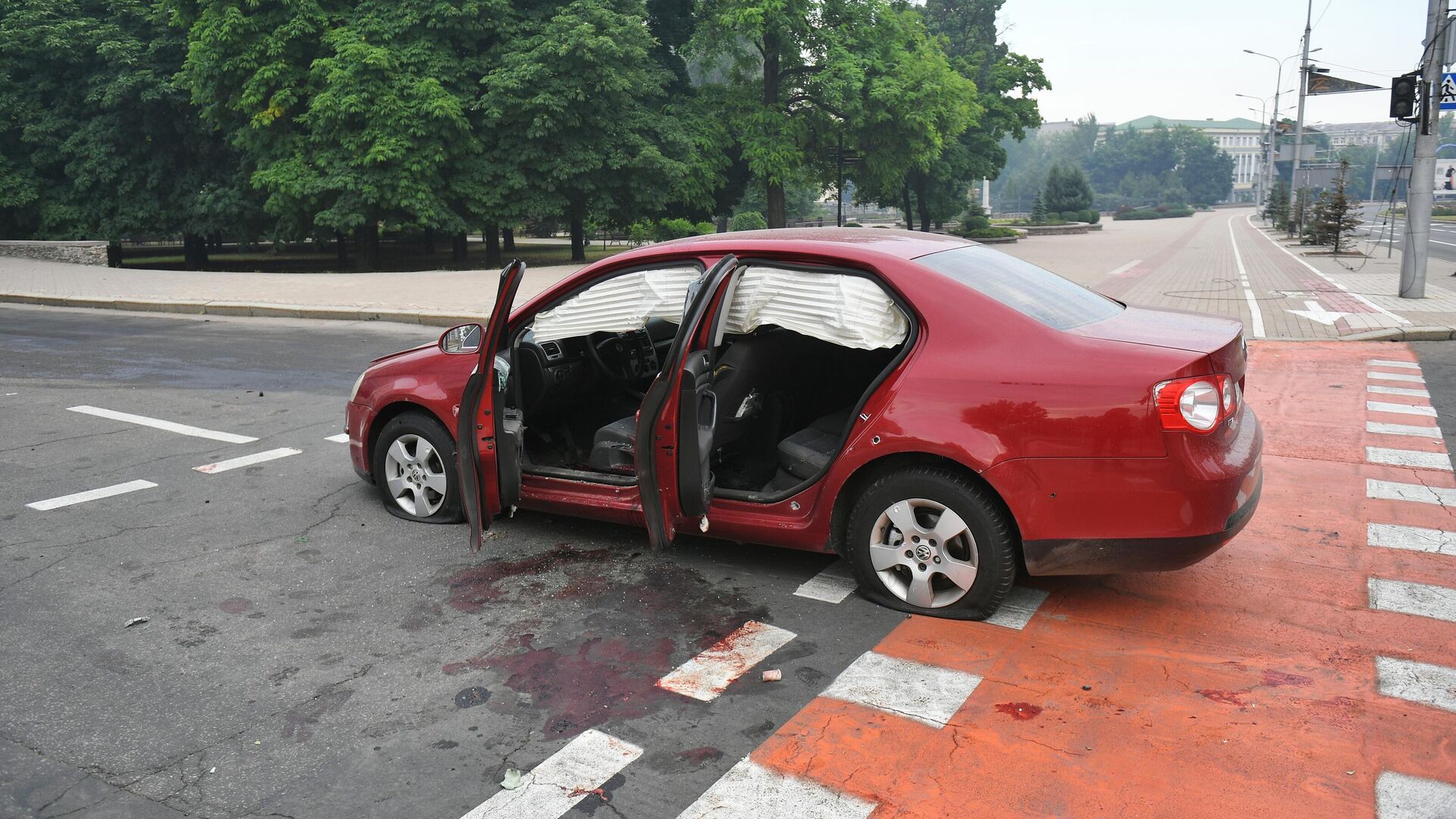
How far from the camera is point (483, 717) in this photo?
3.77 metres

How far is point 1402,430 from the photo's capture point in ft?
26.5

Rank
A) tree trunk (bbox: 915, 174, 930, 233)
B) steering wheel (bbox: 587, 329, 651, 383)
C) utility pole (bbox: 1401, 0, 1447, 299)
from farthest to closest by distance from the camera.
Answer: tree trunk (bbox: 915, 174, 930, 233)
utility pole (bbox: 1401, 0, 1447, 299)
steering wheel (bbox: 587, 329, 651, 383)

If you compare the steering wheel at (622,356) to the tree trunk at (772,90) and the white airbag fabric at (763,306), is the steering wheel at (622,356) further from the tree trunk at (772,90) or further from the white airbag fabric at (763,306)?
the tree trunk at (772,90)

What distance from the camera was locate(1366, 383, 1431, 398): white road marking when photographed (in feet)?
31.3

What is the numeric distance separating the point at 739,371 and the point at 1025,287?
1.36 m

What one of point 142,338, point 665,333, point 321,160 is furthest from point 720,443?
point 321,160

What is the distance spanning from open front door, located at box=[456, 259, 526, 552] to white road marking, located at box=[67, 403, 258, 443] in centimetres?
390

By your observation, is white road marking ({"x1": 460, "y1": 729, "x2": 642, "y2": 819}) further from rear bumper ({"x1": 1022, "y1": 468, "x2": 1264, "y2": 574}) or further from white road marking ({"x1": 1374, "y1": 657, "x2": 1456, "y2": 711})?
white road marking ({"x1": 1374, "y1": 657, "x2": 1456, "y2": 711})

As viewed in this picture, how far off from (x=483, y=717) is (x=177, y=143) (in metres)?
36.2

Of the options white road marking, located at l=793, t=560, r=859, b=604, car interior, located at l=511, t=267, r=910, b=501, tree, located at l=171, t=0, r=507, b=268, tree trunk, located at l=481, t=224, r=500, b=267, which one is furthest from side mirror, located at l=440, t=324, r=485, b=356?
tree trunk, located at l=481, t=224, r=500, b=267

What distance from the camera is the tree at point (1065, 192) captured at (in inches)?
2849

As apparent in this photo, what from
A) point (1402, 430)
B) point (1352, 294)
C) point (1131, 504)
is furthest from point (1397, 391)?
point (1352, 294)

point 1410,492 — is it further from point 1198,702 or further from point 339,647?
point 339,647

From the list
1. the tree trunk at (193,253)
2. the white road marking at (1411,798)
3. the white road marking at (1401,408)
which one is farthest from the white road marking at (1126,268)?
the tree trunk at (193,253)
